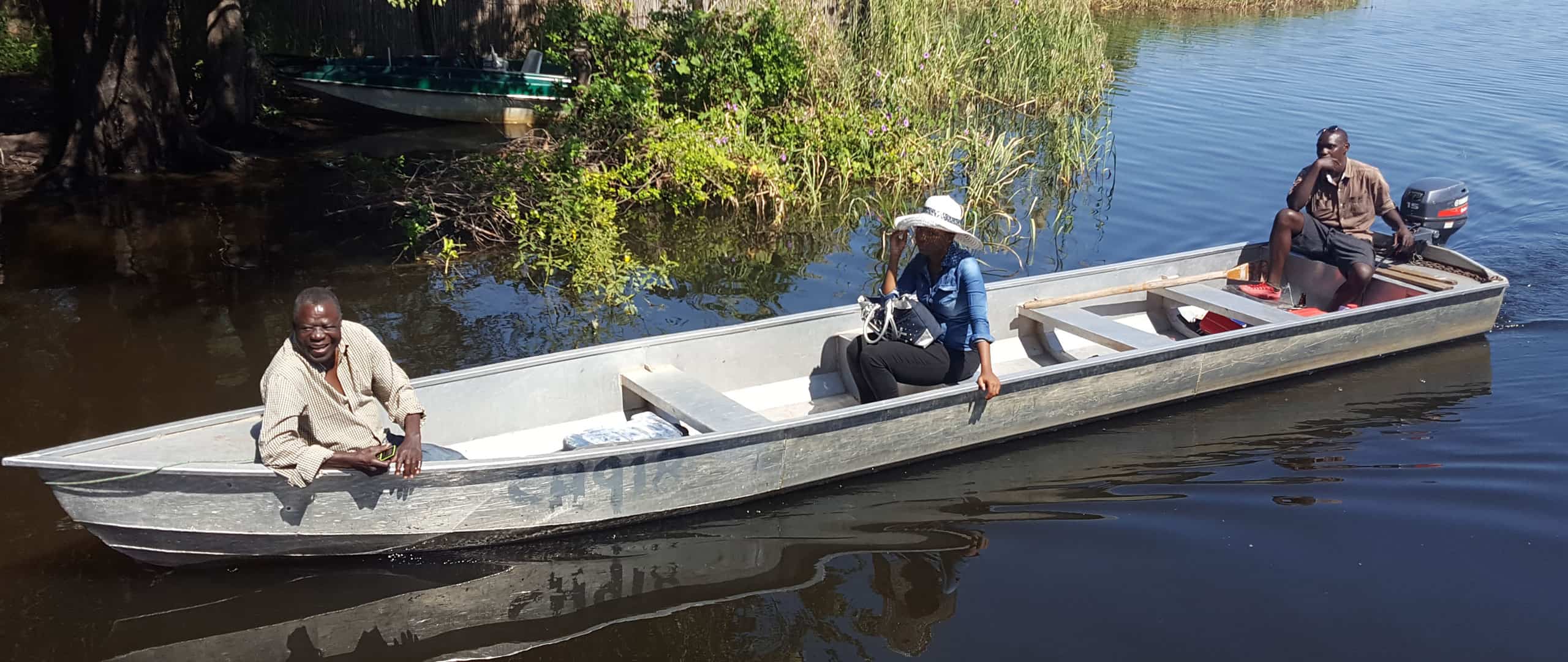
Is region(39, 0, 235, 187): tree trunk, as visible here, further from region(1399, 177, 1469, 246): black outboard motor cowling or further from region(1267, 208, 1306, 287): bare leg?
region(1399, 177, 1469, 246): black outboard motor cowling

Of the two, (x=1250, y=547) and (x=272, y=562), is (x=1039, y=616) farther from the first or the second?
(x=272, y=562)

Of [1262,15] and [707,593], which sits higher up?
[1262,15]

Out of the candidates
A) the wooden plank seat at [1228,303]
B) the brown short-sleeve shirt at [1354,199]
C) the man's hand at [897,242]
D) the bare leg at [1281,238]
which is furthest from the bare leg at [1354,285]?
the man's hand at [897,242]

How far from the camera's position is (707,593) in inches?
199

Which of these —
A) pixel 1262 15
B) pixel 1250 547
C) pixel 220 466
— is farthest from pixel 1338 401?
pixel 1262 15

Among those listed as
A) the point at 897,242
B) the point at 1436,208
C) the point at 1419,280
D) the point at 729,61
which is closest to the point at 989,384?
the point at 897,242

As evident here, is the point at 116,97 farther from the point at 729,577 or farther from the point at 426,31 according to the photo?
the point at 729,577

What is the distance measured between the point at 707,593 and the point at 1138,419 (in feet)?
10.2

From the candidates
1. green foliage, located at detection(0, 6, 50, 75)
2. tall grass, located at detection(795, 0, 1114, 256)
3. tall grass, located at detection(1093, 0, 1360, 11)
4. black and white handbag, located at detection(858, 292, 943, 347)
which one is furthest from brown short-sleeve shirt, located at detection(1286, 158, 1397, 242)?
tall grass, located at detection(1093, 0, 1360, 11)

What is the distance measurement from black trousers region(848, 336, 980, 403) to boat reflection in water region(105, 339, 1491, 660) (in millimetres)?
458

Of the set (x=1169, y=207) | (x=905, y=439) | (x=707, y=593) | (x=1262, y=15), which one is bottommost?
(x=707, y=593)

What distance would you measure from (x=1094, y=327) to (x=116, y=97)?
960 cm

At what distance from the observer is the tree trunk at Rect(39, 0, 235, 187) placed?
35.2ft

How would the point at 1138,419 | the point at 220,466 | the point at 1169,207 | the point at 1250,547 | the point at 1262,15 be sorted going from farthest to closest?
the point at 1262,15 < the point at 1169,207 < the point at 1138,419 < the point at 1250,547 < the point at 220,466
